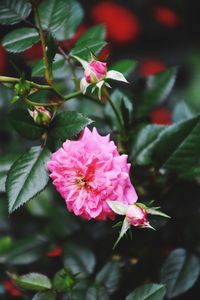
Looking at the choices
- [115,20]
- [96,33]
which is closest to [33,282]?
[96,33]

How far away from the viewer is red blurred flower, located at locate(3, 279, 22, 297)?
1.08 meters

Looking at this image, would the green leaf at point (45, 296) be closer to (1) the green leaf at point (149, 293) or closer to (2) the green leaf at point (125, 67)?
(1) the green leaf at point (149, 293)

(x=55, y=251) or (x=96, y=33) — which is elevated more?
(x=96, y=33)

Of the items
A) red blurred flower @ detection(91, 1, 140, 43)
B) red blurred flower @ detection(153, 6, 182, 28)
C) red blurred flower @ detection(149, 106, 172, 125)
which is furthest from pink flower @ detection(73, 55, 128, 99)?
red blurred flower @ detection(153, 6, 182, 28)

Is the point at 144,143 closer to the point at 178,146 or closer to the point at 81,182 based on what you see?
the point at 178,146

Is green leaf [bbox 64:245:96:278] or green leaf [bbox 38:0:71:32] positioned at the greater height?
green leaf [bbox 38:0:71:32]

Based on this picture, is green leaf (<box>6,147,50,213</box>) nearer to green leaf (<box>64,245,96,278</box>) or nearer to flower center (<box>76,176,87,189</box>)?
flower center (<box>76,176,87,189</box>)

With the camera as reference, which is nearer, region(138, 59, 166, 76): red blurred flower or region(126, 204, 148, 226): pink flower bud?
region(126, 204, 148, 226): pink flower bud

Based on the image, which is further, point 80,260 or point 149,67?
point 149,67

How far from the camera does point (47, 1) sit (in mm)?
1063

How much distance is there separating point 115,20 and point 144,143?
1290 millimetres

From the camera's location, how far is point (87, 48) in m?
0.93

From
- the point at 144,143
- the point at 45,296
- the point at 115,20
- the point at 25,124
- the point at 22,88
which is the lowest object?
the point at 115,20

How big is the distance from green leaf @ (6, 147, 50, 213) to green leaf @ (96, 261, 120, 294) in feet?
0.93
